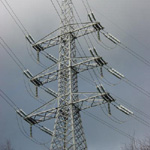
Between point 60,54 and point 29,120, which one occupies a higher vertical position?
point 60,54

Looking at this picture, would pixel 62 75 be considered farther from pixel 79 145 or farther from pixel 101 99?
pixel 79 145

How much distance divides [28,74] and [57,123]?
6.34 m

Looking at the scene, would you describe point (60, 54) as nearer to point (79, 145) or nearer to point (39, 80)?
point (39, 80)

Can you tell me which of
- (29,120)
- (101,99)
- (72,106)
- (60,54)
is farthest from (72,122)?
(60,54)

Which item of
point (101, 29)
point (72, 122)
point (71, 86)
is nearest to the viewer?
point (72, 122)

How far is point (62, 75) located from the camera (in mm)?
26562

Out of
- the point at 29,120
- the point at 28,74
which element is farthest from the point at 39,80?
the point at 29,120

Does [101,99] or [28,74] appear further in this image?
[28,74]

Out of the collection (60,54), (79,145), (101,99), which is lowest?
(79,145)

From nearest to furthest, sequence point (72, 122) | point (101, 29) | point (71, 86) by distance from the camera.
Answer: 1. point (72, 122)
2. point (71, 86)
3. point (101, 29)

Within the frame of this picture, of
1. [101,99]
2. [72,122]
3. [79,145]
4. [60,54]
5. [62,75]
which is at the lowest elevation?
[79,145]

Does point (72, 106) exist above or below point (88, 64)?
below

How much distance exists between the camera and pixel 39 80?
28.1 meters

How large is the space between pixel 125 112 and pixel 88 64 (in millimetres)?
4795
